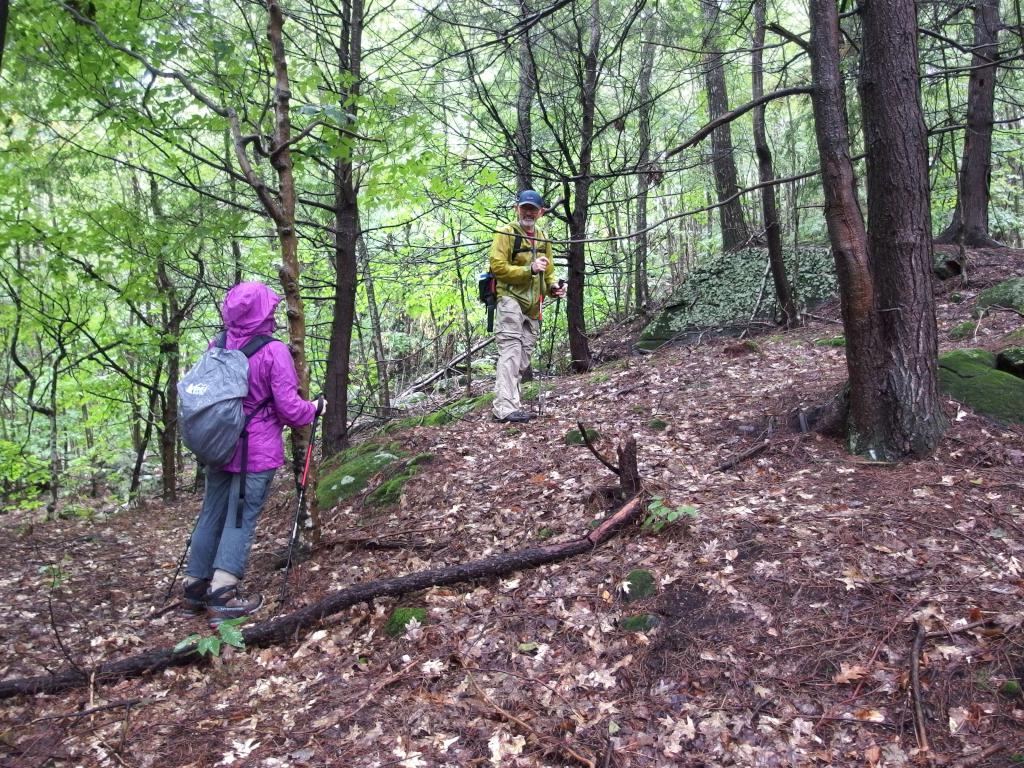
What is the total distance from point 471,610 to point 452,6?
21.4 ft

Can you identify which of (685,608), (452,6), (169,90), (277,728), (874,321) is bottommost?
(277,728)

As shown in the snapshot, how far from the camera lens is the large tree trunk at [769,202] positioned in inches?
324

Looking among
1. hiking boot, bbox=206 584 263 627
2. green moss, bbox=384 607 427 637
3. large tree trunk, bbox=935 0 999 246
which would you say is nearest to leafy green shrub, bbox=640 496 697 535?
green moss, bbox=384 607 427 637

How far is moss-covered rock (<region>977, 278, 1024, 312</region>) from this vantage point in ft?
25.0

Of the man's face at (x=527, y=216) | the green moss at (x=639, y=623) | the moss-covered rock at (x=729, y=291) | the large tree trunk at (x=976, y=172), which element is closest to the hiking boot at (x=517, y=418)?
the man's face at (x=527, y=216)

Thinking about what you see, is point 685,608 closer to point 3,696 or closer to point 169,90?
point 3,696

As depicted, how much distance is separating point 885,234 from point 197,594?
5.68 m

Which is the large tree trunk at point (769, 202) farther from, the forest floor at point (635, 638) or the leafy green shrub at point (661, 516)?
the leafy green shrub at point (661, 516)

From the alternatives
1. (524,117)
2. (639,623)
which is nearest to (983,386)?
(639,623)

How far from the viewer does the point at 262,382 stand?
4.34 meters

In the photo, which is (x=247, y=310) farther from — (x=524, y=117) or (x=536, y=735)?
(x=524, y=117)

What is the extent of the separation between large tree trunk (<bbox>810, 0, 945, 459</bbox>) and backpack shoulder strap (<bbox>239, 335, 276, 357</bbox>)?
426 centimetres

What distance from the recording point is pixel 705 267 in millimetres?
11109

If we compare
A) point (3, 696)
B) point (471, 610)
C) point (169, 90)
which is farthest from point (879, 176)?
point (3, 696)
